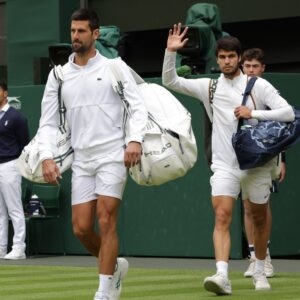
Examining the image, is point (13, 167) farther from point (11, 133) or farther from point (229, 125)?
point (229, 125)

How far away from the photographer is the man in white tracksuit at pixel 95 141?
9547mm

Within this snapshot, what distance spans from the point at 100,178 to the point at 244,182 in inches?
81.0

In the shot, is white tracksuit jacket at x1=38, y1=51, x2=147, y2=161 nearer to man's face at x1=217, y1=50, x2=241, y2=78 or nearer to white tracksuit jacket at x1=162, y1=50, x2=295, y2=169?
white tracksuit jacket at x1=162, y1=50, x2=295, y2=169

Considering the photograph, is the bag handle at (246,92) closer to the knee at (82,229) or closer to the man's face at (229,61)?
the man's face at (229,61)

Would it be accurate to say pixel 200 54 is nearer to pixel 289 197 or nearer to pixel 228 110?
pixel 289 197

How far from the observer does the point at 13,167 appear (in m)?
17.2

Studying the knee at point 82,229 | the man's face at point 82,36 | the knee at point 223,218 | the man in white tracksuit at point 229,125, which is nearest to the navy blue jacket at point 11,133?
the man in white tracksuit at point 229,125

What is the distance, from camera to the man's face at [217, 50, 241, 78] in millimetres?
11177

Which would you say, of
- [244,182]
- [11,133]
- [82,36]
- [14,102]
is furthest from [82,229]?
[14,102]

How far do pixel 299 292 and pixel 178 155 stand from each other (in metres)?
2.07

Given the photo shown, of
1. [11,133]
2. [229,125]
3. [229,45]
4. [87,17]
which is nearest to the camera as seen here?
[87,17]

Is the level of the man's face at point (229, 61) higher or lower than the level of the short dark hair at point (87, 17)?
lower

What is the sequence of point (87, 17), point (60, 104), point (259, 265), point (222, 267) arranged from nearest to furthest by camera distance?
point (87, 17) < point (60, 104) < point (222, 267) < point (259, 265)

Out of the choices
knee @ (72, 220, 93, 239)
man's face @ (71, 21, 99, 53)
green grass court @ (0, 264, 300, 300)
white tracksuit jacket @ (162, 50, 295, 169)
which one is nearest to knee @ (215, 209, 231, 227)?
A: white tracksuit jacket @ (162, 50, 295, 169)
